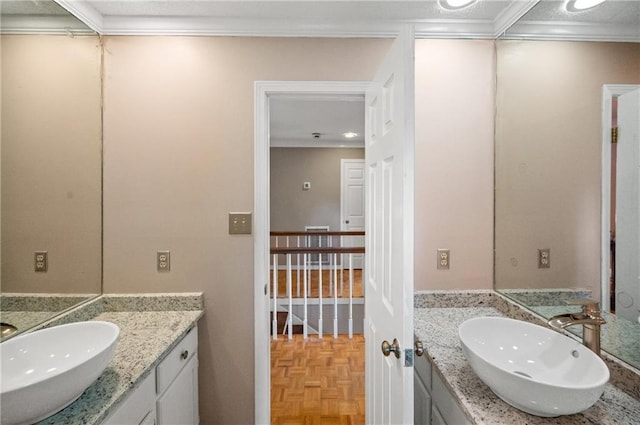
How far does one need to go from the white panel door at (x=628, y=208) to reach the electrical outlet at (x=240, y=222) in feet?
5.28

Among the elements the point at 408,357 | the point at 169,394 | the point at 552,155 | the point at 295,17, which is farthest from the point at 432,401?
the point at 295,17

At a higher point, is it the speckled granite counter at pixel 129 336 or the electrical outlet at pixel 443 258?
the electrical outlet at pixel 443 258

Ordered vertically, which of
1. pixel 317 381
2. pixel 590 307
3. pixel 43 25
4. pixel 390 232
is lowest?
pixel 317 381

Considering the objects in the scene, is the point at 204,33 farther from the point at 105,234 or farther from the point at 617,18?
the point at 617,18

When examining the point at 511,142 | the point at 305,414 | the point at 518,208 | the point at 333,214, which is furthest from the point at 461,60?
the point at 333,214

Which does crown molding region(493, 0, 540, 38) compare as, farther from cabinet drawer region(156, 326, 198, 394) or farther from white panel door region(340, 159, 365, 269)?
white panel door region(340, 159, 365, 269)

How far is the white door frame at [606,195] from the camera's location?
3.80ft

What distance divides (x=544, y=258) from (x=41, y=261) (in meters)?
2.38

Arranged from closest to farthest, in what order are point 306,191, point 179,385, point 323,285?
1. point 179,385
2. point 323,285
3. point 306,191

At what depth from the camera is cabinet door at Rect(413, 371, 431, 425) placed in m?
1.26

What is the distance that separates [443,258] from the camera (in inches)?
67.0

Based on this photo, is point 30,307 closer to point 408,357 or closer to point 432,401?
point 408,357

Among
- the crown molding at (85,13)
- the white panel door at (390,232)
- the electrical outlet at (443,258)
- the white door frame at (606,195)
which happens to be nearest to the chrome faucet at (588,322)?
the white door frame at (606,195)

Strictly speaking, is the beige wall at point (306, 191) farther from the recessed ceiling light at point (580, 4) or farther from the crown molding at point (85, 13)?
the recessed ceiling light at point (580, 4)
